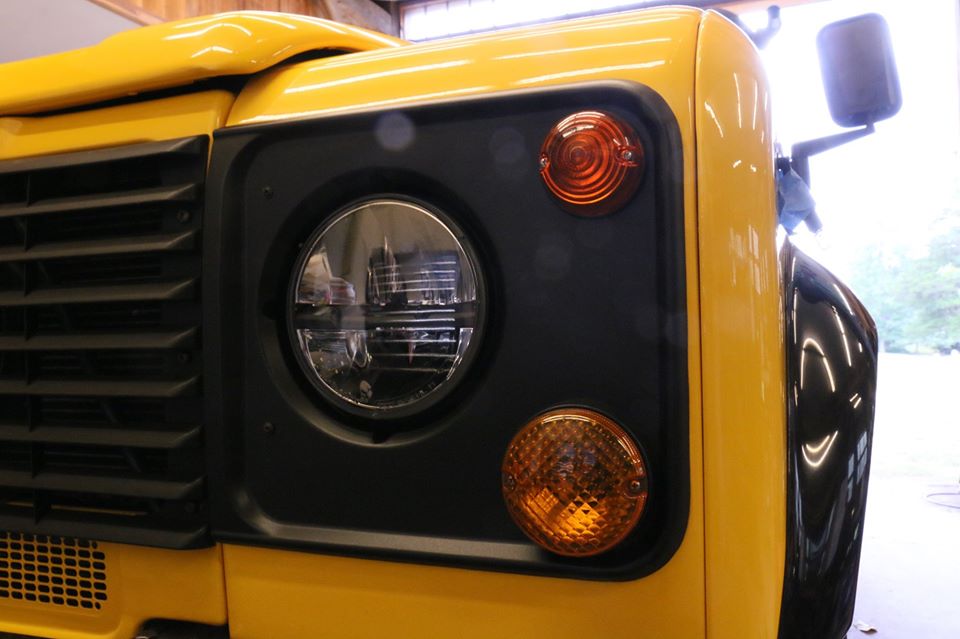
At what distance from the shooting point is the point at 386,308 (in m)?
0.84

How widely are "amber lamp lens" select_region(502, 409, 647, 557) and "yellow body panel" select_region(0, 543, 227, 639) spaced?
43 centimetres

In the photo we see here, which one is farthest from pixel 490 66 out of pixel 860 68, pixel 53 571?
pixel 53 571

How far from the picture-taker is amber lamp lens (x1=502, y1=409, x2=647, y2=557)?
744mm

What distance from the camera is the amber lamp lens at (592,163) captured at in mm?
759

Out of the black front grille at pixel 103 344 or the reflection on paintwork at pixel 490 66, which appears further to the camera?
the black front grille at pixel 103 344

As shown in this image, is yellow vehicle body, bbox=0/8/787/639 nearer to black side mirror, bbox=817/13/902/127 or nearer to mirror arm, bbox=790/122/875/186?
black side mirror, bbox=817/13/902/127

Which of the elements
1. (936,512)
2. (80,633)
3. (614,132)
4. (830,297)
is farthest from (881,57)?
(936,512)

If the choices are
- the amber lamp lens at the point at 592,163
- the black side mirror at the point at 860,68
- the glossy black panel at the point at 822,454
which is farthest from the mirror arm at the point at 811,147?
the amber lamp lens at the point at 592,163

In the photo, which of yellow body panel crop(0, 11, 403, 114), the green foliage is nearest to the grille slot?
yellow body panel crop(0, 11, 403, 114)

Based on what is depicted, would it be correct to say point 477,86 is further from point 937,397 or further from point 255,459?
point 937,397

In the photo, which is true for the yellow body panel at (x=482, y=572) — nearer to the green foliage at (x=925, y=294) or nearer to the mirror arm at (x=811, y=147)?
the mirror arm at (x=811, y=147)

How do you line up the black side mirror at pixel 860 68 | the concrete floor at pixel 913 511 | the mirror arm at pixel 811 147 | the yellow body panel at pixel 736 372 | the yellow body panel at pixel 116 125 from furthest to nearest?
the concrete floor at pixel 913 511
the mirror arm at pixel 811 147
the black side mirror at pixel 860 68
the yellow body panel at pixel 116 125
the yellow body panel at pixel 736 372

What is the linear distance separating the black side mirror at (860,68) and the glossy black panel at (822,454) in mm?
406

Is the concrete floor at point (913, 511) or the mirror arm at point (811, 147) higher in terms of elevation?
the mirror arm at point (811, 147)
